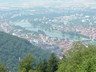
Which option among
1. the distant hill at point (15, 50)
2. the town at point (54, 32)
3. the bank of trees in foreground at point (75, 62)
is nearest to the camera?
the bank of trees in foreground at point (75, 62)

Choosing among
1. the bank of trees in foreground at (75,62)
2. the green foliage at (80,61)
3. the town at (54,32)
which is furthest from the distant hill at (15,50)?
the green foliage at (80,61)

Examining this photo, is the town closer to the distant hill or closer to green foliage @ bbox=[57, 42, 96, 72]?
the distant hill

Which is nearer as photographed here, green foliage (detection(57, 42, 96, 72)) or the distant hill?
green foliage (detection(57, 42, 96, 72))

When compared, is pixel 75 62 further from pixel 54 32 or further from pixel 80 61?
pixel 54 32

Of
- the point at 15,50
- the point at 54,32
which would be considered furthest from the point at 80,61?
the point at 54,32

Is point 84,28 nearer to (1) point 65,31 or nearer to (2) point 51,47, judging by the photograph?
(1) point 65,31

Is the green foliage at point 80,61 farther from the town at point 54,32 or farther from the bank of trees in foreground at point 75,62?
the town at point 54,32

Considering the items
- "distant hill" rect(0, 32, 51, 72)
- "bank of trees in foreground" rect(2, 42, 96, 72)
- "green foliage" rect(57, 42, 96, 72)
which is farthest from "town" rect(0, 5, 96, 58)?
"green foliage" rect(57, 42, 96, 72)
